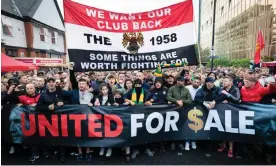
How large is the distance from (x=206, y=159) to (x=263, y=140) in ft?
3.91

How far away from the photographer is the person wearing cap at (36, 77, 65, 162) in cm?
496

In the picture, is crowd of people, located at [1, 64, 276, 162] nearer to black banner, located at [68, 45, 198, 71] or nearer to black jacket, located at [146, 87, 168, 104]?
black jacket, located at [146, 87, 168, 104]

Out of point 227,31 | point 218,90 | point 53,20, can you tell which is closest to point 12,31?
point 53,20

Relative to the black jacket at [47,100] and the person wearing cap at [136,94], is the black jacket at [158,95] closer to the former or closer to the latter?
the person wearing cap at [136,94]

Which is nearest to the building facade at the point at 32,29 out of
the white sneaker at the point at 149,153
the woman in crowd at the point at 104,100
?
the woman in crowd at the point at 104,100

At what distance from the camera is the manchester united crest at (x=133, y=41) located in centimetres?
→ 568

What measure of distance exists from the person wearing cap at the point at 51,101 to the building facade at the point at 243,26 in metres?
19.5

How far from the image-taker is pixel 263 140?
476 centimetres

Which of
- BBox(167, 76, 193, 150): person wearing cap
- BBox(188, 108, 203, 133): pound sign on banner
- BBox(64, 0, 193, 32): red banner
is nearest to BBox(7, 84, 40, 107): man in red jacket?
BBox(64, 0, 193, 32): red banner

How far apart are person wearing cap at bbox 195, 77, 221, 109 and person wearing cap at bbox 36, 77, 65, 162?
9.89ft

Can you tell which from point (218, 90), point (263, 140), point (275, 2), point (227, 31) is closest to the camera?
point (263, 140)

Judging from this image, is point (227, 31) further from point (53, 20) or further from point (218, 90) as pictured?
point (218, 90)

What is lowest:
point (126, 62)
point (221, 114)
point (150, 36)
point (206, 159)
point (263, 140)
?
point (206, 159)

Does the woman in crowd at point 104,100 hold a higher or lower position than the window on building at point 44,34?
lower
